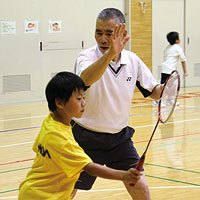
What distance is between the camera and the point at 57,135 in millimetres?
2727

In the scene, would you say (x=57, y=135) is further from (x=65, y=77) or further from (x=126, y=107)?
(x=126, y=107)

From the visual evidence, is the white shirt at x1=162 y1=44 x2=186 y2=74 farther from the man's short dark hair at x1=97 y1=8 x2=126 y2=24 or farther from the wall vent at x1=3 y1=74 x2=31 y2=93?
the man's short dark hair at x1=97 y1=8 x2=126 y2=24

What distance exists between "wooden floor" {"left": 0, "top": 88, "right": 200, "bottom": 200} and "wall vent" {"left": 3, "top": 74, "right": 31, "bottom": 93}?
683mm

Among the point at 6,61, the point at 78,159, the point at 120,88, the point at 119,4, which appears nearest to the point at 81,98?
the point at 78,159

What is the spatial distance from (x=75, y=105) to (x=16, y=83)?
32.5 feet

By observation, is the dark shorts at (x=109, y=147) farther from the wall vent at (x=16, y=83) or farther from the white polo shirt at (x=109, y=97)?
the wall vent at (x=16, y=83)

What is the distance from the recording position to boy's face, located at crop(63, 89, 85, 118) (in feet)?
9.11

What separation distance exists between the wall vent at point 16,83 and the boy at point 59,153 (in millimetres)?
9648

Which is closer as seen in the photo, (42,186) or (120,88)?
(42,186)

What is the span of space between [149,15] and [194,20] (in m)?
1.89

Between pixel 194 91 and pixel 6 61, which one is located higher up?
pixel 6 61

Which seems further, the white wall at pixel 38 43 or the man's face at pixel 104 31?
the white wall at pixel 38 43

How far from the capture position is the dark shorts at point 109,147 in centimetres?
380

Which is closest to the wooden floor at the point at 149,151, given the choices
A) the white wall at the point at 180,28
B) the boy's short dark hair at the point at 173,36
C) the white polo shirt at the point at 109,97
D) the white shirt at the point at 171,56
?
the white shirt at the point at 171,56
